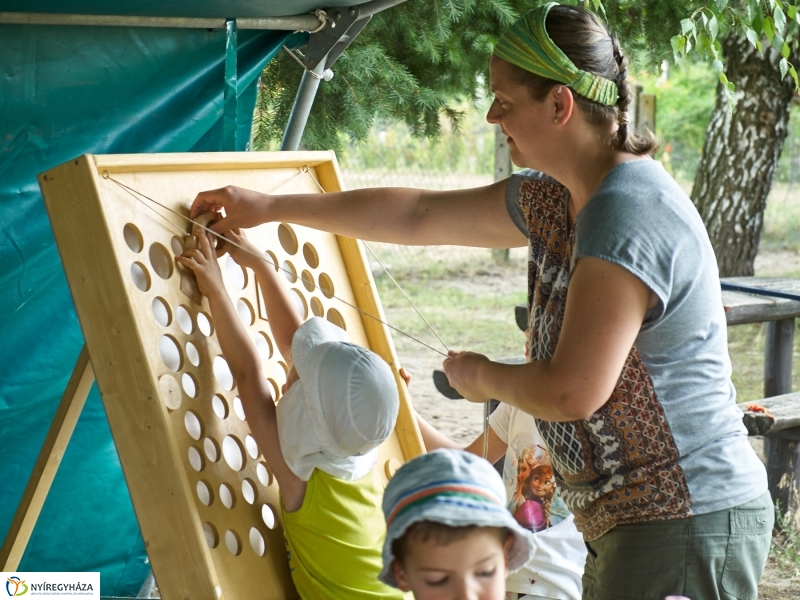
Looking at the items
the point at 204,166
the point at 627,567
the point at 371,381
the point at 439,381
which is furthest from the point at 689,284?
the point at 439,381

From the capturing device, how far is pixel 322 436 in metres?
1.89

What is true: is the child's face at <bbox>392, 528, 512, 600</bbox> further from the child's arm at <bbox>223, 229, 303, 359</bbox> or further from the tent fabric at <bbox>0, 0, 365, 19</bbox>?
the tent fabric at <bbox>0, 0, 365, 19</bbox>

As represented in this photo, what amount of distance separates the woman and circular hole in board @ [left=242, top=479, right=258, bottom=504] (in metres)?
0.58

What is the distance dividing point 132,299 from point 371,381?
1.58ft

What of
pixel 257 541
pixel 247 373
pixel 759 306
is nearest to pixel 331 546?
pixel 257 541

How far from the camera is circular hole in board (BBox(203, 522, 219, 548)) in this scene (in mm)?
1835

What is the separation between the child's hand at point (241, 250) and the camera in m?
2.13

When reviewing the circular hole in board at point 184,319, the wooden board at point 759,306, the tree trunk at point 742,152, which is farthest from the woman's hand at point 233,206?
the tree trunk at point 742,152

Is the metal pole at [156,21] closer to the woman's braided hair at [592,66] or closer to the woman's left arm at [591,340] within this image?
the woman's braided hair at [592,66]

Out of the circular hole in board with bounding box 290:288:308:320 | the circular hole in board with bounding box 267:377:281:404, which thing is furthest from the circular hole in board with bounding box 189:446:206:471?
the circular hole in board with bounding box 290:288:308:320

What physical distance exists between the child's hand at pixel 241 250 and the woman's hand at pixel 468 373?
62 centimetres

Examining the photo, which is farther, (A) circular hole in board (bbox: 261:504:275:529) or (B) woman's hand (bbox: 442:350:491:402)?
(A) circular hole in board (bbox: 261:504:275:529)

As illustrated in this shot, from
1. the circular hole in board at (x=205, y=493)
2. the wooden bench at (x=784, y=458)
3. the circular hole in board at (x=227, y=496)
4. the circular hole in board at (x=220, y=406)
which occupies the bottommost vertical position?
the wooden bench at (x=784, y=458)

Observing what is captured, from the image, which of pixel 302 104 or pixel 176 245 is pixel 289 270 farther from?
pixel 302 104
